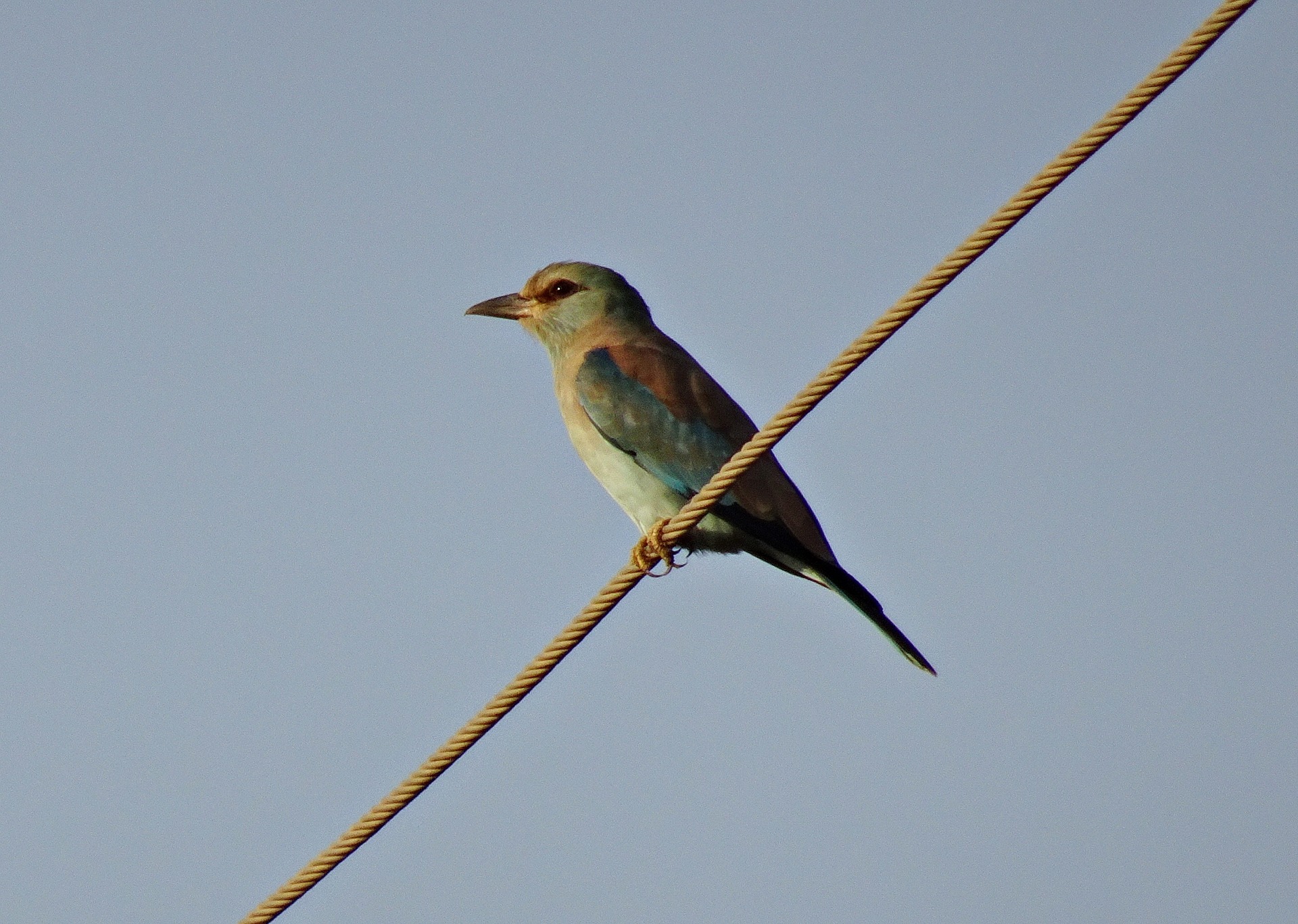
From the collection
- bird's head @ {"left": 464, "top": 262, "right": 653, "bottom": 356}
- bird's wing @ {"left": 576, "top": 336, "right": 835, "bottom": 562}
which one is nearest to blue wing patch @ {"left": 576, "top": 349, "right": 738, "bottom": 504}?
bird's wing @ {"left": 576, "top": 336, "right": 835, "bottom": 562}

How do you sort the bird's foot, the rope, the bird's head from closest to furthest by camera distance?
the rope
the bird's foot
the bird's head

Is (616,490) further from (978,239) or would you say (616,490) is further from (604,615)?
(978,239)

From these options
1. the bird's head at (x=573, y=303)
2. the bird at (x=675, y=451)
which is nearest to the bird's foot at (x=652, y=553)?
the bird at (x=675, y=451)

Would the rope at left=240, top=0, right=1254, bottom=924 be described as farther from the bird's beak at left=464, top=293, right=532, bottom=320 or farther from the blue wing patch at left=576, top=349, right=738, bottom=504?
the bird's beak at left=464, top=293, right=532, bottom=320

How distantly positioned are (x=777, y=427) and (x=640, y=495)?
265 centimetres

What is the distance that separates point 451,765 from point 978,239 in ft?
6.44

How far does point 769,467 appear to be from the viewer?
22.7 ft

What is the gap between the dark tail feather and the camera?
6.31 m

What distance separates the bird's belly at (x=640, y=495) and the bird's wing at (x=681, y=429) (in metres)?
0.04

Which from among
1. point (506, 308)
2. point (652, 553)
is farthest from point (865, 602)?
point (506, 308)

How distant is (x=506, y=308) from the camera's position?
26.5 ft

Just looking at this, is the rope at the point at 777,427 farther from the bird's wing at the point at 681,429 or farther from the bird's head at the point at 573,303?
the bird's head at the point at 573,303

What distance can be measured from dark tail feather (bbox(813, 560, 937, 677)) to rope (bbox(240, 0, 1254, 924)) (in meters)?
1.67

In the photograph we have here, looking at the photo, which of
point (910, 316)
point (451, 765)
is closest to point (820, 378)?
point (910, 316)
